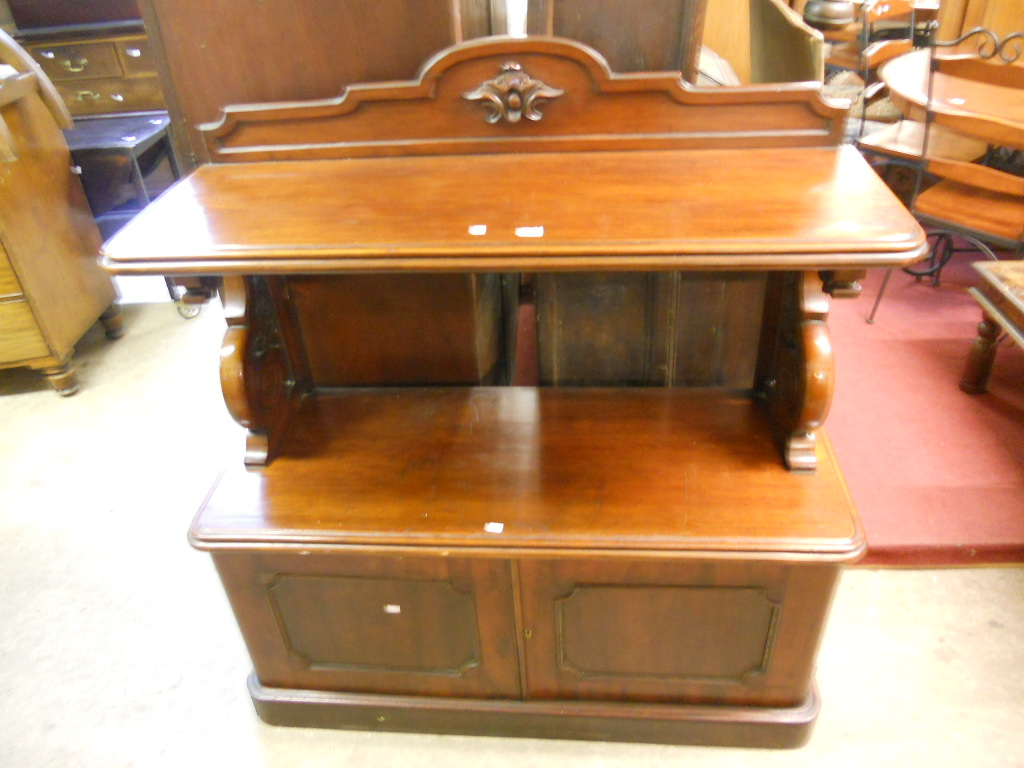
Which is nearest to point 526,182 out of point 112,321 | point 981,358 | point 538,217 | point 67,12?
point 538,217

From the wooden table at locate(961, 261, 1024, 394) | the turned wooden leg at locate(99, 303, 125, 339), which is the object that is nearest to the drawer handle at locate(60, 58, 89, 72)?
the turned wooden leg at locate(99, 303, 125, 339)

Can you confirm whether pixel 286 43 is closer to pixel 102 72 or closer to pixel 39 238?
pixel 39 238

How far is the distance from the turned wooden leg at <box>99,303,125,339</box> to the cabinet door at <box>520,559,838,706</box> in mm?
2355

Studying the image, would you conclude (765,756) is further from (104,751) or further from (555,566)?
(104,751)

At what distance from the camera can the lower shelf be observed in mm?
1412

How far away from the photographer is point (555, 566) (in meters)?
1.24

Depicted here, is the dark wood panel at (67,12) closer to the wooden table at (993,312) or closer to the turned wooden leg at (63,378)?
the turned wooden leg at (63,378)

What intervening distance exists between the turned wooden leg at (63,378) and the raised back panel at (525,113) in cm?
177

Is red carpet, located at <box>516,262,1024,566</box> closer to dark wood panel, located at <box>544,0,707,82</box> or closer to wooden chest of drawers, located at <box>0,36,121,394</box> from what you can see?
dark wood panel, located at <box>544,0,707,82</box>

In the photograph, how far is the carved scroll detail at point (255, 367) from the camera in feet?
4.02

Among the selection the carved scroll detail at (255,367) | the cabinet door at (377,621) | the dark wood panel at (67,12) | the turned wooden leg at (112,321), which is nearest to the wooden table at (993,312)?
the cabinet door at (377,621)

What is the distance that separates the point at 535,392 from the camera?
151 centimetres

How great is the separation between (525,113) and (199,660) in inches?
54.2

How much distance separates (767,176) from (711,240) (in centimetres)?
23
